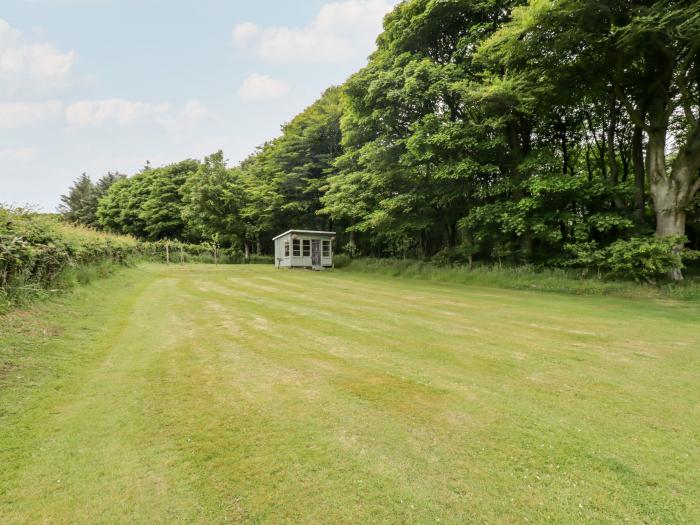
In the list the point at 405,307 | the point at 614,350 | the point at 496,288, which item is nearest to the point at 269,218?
the point at 496,288

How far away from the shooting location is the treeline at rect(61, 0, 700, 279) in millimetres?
9578

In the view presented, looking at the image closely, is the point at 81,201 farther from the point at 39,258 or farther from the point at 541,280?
the point at 541,280

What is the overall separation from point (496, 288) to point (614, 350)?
7.24m

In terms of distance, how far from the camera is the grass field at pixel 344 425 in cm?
169

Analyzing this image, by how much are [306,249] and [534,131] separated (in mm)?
14533

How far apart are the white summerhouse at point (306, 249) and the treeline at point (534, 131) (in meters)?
3.15

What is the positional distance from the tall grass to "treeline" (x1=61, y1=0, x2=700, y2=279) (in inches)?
21.9

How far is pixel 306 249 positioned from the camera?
22.9 m

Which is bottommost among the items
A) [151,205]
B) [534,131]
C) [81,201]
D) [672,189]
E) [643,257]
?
[643,257]

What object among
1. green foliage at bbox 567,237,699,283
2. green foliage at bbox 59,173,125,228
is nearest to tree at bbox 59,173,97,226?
green foliage at bbox 59,173,125,228

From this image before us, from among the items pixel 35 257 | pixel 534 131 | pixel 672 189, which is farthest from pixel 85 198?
pixel 672 189

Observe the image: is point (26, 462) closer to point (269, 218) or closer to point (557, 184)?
point (557, 184)

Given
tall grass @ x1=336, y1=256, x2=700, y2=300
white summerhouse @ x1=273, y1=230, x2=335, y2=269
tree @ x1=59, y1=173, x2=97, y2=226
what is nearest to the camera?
tall grass @ x1=336, y1=256, x2=700, y2=300

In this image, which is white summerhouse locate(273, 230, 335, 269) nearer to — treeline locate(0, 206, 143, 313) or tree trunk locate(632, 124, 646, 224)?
treeline locate(0, 206, 143, 313)
